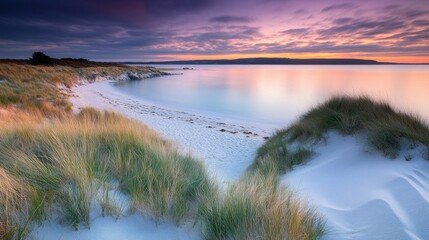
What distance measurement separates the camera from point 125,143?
13.9 feet

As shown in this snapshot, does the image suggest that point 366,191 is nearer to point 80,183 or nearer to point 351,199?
point 351,199

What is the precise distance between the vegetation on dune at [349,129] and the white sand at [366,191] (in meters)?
0.26

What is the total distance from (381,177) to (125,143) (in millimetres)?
3926

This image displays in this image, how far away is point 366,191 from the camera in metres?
3.20

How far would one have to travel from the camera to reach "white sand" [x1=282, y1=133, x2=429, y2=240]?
2457 millimetres

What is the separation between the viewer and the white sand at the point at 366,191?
2.46 metres

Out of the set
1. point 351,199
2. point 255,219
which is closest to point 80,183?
point 255,219

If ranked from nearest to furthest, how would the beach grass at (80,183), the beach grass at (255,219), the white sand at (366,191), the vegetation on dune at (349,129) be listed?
the beach grass at (255,219) → the beach grass at (80,183) → the white sand at (366,191) → the vegetation on dune at (349,129)

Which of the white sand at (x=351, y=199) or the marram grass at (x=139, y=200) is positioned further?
the white sand at (x=351, y=199)

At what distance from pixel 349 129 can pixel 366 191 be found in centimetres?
229

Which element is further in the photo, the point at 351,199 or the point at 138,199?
the point at 351,199

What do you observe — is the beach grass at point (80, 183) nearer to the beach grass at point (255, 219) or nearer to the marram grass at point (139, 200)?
the marram grass at point (139, 200)

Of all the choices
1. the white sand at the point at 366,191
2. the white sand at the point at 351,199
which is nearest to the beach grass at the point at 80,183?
the white sand at the point at 351,199

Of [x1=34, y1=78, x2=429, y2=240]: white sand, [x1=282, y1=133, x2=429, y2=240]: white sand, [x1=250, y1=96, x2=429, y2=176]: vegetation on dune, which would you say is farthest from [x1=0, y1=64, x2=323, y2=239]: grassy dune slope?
[x1=250, y1=96, x2=429, y2=176]: vegetation on dune
